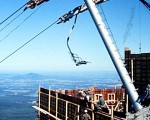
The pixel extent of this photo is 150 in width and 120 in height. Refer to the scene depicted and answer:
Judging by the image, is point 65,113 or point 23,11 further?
point 65,113

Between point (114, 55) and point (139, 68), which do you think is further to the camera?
point (139, 68)

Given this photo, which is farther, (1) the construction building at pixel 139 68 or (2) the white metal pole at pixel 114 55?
(1) the construction building at pixel 139 68

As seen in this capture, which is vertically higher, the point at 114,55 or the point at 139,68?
the point at 114,55

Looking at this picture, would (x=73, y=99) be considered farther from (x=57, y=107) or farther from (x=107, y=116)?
(x=107, y=116)

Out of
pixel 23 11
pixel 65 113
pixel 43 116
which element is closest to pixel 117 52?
pixel 23 11

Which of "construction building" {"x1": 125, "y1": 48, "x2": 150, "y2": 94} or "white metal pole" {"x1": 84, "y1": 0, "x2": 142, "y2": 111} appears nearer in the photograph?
"white metal pole" {"x1": 84, "y1": 0, "x2": 142, "y2": 111}

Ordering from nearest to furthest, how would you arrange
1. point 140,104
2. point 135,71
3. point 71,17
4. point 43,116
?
1. point 140,104
2. point 135,71
3. point 71,17
4. point 43,116

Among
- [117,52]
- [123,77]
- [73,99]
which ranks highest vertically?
[117,52]

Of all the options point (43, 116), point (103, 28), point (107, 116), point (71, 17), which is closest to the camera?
point (103, 28)
